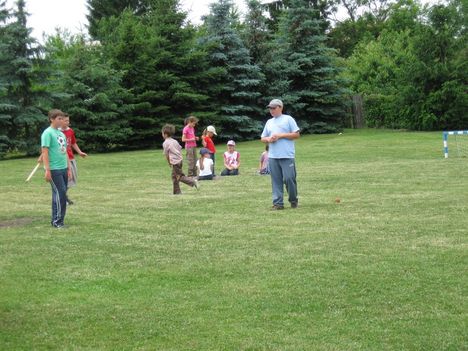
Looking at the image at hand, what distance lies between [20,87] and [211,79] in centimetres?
1041

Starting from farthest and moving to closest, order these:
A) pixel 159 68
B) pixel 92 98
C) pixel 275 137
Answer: pixel 159 68 < pixel 92 98 < pixel 275 137

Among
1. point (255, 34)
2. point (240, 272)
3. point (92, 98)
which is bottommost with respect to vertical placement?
point (240, 272)

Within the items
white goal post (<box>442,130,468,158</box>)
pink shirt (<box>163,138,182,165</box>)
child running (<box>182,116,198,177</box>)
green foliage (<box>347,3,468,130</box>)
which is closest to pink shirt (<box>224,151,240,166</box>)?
child running (<box>182,116,198,177</box>)

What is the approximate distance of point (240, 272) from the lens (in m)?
7.39

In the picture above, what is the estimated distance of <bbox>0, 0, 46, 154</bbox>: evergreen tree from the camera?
98.8 feet

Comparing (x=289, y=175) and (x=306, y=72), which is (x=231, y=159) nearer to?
(x=289, y=175)

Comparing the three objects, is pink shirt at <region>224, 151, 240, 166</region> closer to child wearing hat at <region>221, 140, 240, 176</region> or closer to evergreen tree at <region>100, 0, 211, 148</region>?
child wearing hat at <region>221, 140, 240, 176</region>

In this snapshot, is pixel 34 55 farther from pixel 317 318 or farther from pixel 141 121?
pixel 317 318

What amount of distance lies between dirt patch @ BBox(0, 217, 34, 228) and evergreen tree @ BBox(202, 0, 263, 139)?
2547cm

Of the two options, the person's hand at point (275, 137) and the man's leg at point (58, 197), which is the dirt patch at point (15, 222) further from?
the person's hand at point (275, 137)

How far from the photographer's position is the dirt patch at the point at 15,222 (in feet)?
37.2

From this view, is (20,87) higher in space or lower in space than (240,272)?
higher

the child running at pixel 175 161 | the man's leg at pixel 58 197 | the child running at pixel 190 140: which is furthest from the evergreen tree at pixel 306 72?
the man's leg at pixel 58 197

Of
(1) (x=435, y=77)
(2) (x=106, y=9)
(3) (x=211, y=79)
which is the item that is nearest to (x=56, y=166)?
(3) (x=211, y=79)
